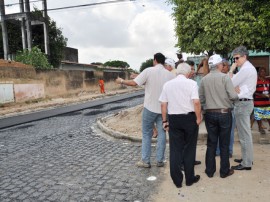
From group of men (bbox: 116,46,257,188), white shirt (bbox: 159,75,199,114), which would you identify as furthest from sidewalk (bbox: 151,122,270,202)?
white shirt (bbox: 159,75,199,114)

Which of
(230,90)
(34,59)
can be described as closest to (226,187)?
(230,90)

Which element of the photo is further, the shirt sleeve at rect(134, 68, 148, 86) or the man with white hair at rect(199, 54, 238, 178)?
the shirt sleeve at rect(134, 68, 148, 86)

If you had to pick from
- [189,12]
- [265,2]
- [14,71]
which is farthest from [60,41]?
[265,2]

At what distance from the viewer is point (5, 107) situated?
62.1ft

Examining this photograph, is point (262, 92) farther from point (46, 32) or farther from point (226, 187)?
point (46, 32)

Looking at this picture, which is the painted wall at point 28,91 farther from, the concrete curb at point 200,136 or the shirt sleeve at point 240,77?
the shirt sleeve at point 240,77

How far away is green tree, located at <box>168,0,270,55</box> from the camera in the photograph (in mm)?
11148

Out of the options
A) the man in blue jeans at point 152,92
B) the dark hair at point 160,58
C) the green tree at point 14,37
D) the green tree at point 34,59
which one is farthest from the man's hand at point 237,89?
the green tree at point 14,37

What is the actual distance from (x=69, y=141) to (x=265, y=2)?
806 cm

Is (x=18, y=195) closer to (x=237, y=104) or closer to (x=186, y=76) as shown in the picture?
(x=186, y=76)

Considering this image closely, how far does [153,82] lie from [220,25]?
763cm

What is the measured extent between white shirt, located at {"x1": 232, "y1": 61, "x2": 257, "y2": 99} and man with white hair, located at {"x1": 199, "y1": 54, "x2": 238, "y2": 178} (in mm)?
456

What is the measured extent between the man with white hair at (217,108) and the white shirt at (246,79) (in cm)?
46

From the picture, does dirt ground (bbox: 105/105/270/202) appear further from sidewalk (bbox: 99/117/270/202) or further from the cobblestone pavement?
the cobblestone pavement
